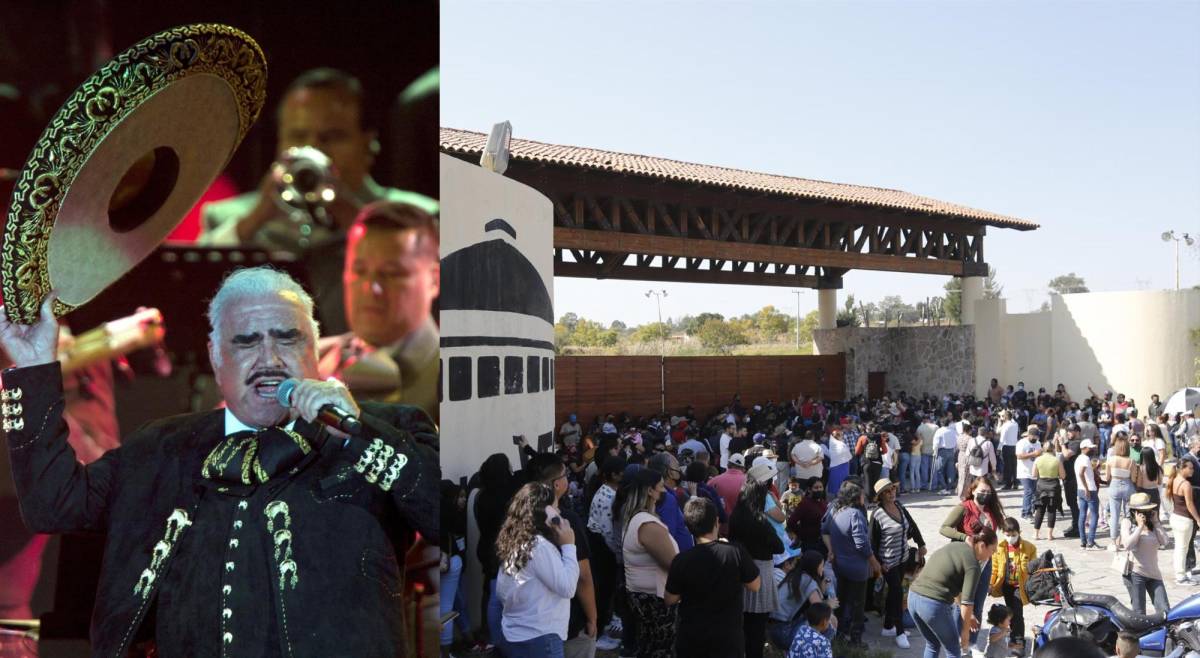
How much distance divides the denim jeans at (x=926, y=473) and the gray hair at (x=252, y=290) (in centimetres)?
1223

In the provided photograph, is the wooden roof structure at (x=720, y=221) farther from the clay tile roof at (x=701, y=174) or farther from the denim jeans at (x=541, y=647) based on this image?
the denim jeans at (x=541, y=647)

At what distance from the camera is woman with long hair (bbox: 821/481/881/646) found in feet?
21.6

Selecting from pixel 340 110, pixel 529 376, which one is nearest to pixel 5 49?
pixel 340 110

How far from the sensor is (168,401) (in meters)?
3.89

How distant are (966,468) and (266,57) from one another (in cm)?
1045

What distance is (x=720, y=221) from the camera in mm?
18734

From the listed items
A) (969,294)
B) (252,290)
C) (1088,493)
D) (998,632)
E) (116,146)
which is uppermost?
(969,294)

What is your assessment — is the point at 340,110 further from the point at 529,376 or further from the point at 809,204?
the point at 809,204

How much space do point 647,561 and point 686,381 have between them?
16124 mm

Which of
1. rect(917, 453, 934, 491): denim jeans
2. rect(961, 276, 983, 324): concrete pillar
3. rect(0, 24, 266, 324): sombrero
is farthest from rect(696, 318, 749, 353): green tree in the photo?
rect(0, 24, 266, 324): sombrero

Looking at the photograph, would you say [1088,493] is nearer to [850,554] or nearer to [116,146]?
[850,554]

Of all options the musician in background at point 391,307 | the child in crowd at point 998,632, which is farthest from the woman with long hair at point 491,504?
the child in crowd at point 998,632

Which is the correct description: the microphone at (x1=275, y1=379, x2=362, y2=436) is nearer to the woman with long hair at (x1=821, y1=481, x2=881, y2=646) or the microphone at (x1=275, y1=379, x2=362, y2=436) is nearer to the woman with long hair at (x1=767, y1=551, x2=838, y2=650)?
the woman with long hair at (x1=767, y1=551, x2=838, y2=650)

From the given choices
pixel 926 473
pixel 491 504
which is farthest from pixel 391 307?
pixel 926 473
